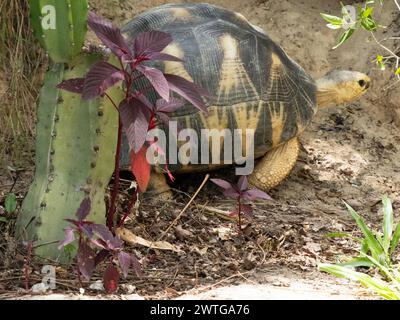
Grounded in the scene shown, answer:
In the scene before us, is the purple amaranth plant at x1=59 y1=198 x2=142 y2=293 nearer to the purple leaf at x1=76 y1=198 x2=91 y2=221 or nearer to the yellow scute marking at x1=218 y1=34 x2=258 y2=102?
the purple leaf at x1=76 y1=198 x2=91 y2=221

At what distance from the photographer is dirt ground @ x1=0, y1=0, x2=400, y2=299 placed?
11.7 ft

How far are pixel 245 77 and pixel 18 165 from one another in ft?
5.49

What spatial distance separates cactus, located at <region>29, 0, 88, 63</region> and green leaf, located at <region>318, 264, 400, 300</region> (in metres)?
1.63

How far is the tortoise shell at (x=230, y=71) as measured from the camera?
201 inches

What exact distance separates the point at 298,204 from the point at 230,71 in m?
1.09

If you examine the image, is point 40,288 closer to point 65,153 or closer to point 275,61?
point 65,153

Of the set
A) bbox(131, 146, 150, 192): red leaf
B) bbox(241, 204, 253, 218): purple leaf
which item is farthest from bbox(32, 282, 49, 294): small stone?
bbox(241, 204, 253, 218): purple leaf

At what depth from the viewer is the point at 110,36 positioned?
3.18 meters

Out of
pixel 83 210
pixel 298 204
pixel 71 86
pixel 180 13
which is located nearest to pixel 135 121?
pixel 71 86

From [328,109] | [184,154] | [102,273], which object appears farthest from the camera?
[328,109]

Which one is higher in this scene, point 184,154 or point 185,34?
point 185,34
